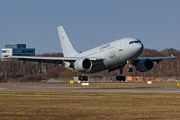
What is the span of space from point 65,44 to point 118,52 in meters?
24.0

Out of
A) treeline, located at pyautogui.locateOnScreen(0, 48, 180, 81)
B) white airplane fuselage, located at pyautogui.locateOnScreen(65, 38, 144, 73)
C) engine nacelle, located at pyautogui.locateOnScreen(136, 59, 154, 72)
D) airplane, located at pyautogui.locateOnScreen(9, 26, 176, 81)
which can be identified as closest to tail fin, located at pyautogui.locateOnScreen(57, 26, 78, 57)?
airplane, located at pyautogui.locateOnScreen(9, 26, 176, 81)

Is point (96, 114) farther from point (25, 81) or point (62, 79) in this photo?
point (25, 81)

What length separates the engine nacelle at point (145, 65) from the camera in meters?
52.2

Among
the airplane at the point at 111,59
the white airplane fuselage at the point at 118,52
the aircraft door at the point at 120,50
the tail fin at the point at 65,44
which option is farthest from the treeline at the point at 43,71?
the aircraft door at the point at 120,50

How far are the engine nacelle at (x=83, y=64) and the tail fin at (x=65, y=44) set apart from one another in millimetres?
12580

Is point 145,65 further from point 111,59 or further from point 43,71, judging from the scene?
point 43,71

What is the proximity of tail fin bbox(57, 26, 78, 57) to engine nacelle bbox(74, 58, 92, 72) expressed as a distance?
12580mm

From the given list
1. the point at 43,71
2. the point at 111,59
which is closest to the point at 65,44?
the point at 111,59

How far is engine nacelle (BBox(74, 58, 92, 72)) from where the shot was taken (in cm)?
5075

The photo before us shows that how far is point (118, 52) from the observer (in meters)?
46.1

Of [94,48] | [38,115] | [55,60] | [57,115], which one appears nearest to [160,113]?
[57,115]

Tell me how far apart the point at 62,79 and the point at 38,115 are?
239ft

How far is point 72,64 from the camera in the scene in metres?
56.5

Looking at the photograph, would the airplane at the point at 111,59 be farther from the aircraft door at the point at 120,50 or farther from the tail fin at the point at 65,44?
the tail fin at the point at 65,44
